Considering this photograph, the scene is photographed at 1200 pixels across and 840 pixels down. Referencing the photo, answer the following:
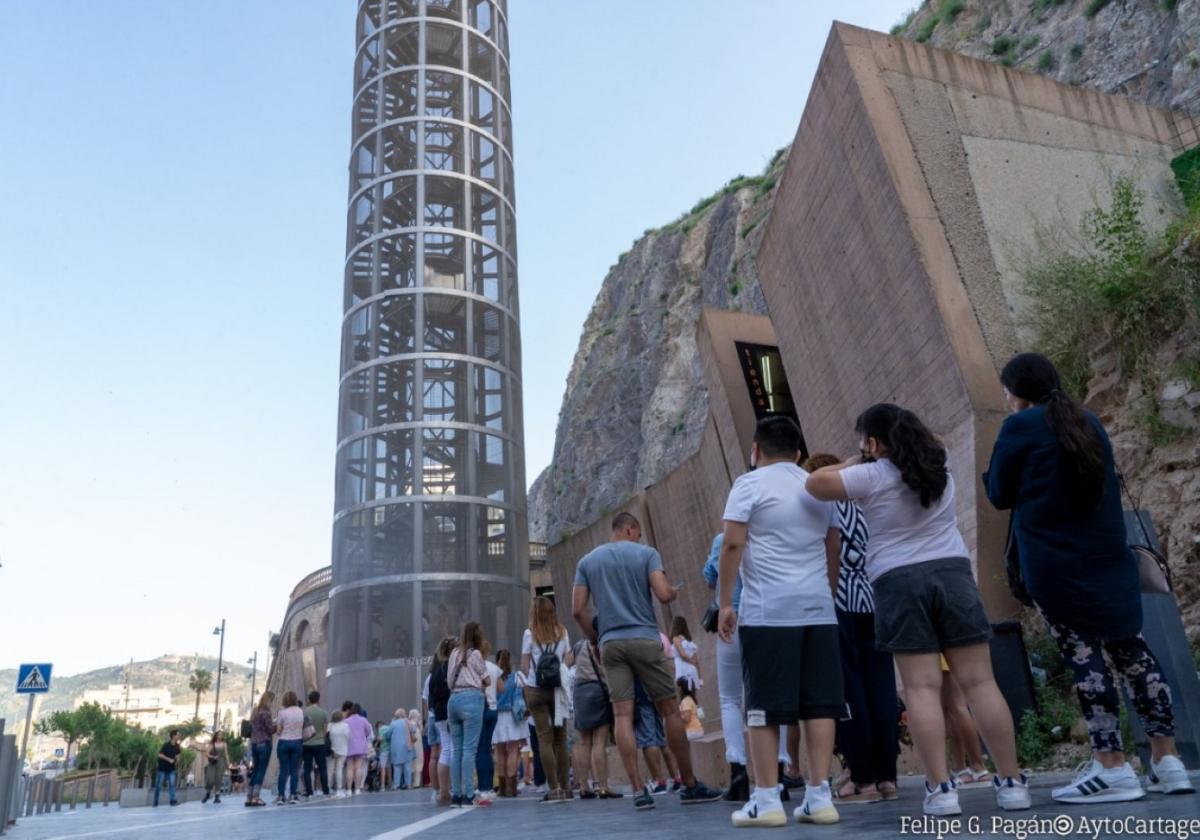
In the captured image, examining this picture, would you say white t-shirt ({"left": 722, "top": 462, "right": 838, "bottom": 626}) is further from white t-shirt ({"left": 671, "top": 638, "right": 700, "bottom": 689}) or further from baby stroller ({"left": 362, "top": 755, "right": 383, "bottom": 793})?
baby stroller ({"left": 362, "top": 755, "right": 383, "bottom": 793})

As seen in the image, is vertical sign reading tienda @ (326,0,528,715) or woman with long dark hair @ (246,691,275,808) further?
vertical sign reading tienda @ (326,0,528,715)

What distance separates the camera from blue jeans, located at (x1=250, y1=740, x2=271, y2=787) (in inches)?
514

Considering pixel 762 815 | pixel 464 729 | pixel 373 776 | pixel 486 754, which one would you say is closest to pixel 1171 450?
pixel 762 815

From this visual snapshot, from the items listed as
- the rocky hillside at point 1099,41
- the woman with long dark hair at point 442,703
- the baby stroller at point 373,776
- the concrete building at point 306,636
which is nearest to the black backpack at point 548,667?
the woman with long dark hair at point 442,703

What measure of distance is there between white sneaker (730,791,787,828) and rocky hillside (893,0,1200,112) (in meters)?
16.2

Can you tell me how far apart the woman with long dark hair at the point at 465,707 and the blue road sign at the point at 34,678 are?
1214 centimetres

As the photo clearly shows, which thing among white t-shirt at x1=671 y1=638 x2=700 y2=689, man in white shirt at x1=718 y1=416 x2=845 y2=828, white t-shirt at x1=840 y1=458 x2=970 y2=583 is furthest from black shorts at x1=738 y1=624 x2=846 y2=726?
white t-shirt at x1=671 y1=638 x2=700 y2=689

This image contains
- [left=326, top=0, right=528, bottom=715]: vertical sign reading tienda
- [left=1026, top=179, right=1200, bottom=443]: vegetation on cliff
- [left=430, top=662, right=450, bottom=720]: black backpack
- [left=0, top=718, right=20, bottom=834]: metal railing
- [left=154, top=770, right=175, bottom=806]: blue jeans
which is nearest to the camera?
[left=1026, top=179, right=1200, bottom=443]: vegetation on cliff

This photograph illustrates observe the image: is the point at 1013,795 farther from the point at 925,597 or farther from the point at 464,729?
the point at 464,729

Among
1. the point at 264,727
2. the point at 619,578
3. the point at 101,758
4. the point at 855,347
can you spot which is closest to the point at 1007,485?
the point at 619,578

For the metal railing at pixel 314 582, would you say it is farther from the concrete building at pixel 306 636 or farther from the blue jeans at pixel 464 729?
the blue jeans at pixel 464 729

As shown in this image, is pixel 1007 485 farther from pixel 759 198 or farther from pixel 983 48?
pixel 759 198

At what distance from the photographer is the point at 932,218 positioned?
9.80 metres

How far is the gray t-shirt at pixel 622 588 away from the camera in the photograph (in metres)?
6.25
